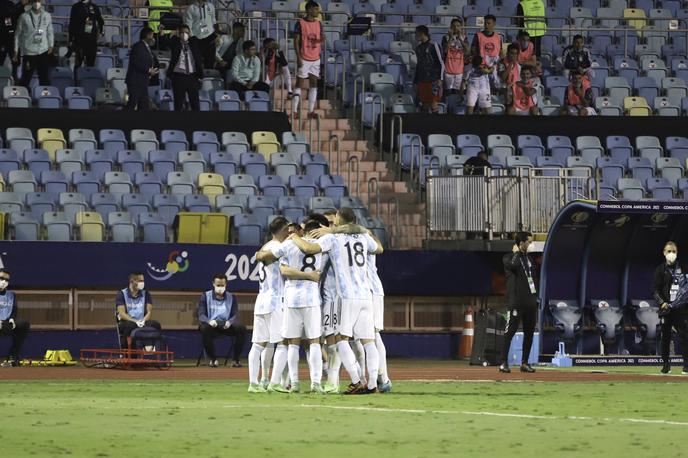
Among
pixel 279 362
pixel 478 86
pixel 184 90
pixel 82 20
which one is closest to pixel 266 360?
pixel 279 362

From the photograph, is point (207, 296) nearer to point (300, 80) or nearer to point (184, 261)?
point (184, 261)

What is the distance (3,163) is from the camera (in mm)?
27562

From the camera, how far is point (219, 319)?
2597cm

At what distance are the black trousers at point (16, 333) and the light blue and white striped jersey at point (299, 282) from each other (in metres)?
9.32

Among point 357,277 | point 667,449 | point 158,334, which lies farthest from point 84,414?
Result: point 158,334

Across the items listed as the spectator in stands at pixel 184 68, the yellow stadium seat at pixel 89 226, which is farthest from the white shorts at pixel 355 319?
the spectator in stands at pixel 184 68

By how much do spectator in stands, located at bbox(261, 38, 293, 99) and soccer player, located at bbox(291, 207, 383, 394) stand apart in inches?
605

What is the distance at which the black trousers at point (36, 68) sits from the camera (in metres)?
30.0

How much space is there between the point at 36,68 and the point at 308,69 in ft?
18.2

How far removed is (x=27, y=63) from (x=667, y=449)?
22016 mm

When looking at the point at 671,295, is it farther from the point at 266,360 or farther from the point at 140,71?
the point at 140,71

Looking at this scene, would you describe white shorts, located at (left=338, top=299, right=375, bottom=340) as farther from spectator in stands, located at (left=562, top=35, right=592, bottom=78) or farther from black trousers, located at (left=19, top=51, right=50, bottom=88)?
spectator in stands, located at (left=562, top=35, right=592, bottom=78)

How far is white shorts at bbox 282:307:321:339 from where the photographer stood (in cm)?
1686

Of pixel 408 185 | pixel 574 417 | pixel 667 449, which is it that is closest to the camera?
pixel 667 449
